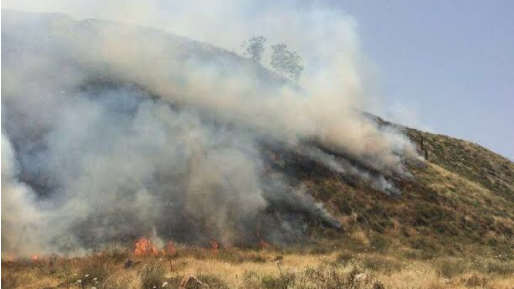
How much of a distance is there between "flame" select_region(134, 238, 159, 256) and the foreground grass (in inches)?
35.7

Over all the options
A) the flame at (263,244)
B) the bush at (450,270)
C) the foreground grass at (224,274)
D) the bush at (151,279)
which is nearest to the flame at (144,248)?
the foreground grass at (224,274)

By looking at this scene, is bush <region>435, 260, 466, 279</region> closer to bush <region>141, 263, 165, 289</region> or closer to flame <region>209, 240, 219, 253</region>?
bush <region>141, 263, 165, 289</region>

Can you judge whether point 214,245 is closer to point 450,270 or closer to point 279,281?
point 279,281

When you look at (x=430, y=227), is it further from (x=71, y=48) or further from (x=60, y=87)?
(x=71, y=48)

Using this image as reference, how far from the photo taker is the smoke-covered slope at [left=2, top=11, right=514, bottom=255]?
2002 cm

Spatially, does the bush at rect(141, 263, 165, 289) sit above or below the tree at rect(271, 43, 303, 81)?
below

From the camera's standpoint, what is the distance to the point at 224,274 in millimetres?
13812

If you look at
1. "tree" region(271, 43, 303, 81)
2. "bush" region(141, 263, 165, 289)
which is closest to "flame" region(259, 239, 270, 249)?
"bush" region(141, 263, 165, 289)

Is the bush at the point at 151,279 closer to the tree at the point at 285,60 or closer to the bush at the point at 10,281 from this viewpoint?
the bush at the point at 10,281

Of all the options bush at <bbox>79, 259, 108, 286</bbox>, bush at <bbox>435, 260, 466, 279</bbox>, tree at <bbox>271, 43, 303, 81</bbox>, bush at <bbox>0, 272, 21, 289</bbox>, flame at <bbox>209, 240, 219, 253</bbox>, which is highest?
tree at <bbox>271, 43, 303, 81</bbox>

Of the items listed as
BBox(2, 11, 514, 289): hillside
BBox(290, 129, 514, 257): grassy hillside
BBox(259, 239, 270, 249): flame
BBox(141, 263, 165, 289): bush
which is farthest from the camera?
BBox(290, 129, 514, 257): grassy hillside

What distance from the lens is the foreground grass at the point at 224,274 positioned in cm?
1194

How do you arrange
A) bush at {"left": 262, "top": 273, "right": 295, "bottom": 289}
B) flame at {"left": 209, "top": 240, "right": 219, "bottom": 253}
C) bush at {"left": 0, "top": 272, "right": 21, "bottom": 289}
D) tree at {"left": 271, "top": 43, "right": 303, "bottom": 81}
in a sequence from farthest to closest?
tree at {"left": 271, "top": 43, "right": 303, "bottom": 81}, flame at {"left": 209, "top": 240, "right": 219, "bottom": 253}, bush at {"left": 0, "top": 272, "right": 21, "bottom": 289}, bush at {"left": 262, "top": 273, "right": 295, "bottom": 289}

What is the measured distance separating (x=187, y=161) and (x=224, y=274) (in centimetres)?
1146
